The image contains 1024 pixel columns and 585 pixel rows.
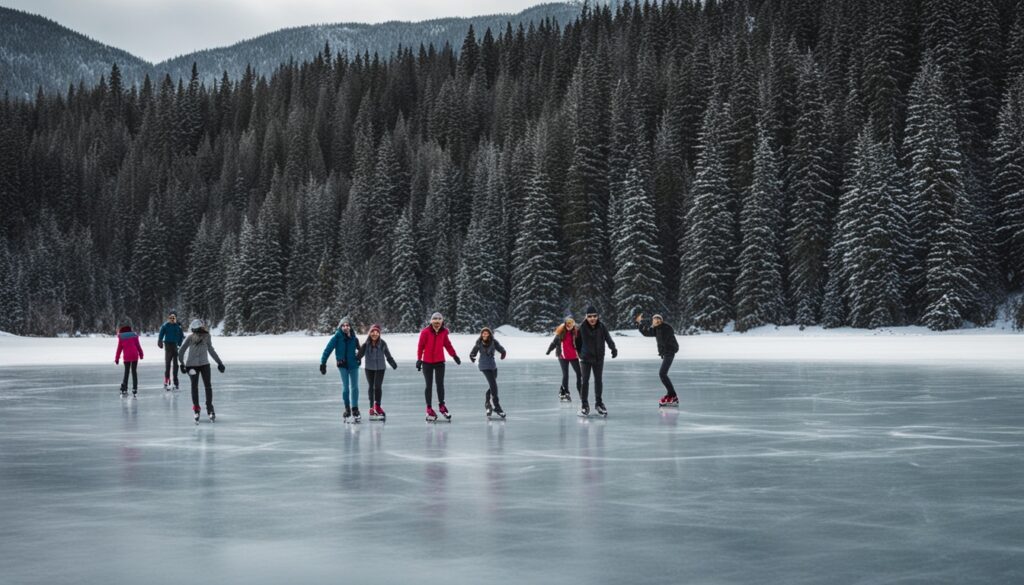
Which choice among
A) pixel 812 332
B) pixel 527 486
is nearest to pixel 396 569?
pixel 527 486

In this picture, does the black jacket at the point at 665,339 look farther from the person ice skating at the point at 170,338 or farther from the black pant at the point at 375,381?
the person ice skating at the point at 170,338

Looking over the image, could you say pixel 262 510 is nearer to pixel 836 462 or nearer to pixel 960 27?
pixel 836 462

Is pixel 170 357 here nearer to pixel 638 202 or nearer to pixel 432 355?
pixel 432 355

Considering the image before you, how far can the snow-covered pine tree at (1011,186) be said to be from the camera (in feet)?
202

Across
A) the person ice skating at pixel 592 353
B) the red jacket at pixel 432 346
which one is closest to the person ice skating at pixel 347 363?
the red jacket at pixel 432 346

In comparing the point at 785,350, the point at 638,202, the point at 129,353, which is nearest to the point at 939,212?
the point at 638,202

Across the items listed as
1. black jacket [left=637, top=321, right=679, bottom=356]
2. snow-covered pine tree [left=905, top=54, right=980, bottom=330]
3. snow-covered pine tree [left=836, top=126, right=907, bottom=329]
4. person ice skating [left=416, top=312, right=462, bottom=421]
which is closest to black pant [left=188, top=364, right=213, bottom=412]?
person ice skating [left=416, top=312, right=462, bottom=421]

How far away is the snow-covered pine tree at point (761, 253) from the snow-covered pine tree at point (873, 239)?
14.4 ft

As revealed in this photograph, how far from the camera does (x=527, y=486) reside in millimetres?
10398

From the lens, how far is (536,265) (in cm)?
7500

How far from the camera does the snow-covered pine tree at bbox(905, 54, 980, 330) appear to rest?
58188mm

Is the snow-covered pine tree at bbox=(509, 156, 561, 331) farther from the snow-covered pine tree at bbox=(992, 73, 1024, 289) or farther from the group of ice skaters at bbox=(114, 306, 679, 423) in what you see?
the group of ice skaters at bbox=(114, 306, 679, 423)

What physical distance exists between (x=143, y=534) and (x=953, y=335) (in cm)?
5399

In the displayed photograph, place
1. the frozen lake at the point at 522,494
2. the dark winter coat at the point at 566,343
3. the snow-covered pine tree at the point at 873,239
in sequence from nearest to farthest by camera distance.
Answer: the frozen lake at the point at 522,494, the dark winter coat at the point at 566,343, the snow-covered pine tree at the point at 873,239
